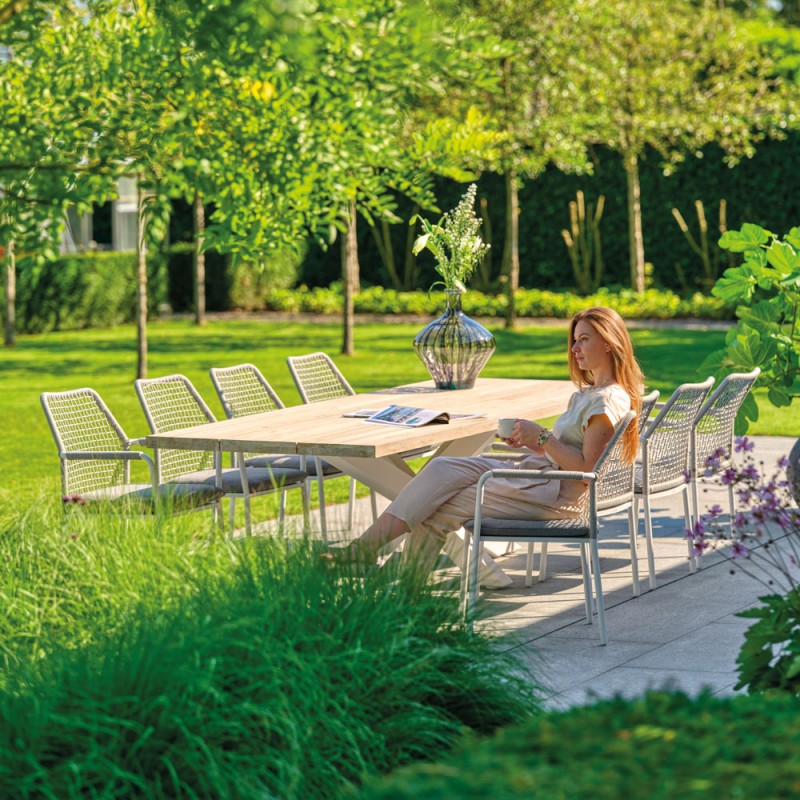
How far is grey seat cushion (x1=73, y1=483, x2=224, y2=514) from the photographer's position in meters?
6.04

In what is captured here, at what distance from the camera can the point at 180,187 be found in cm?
590

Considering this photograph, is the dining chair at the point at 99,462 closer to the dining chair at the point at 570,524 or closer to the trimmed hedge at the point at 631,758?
the dining chair at the point at 570,524

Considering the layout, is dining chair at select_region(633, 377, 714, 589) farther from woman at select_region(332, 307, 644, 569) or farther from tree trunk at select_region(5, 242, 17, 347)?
tree trunk at select_region(5, 242, 17, 347)

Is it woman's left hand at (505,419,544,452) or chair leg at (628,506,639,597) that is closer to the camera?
woman's left hand at (505,419,544,452)

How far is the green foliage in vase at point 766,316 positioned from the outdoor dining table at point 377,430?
36.7 inches

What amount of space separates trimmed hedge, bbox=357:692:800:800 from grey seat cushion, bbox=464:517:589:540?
2715 millimetres

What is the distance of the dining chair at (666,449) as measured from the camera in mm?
6277

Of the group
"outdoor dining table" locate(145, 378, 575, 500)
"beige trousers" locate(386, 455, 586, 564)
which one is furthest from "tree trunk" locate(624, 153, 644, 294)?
"beige trousers" locate(386, 455, 586, 564)

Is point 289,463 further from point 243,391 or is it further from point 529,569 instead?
point 529,569

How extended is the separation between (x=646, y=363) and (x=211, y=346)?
604 centimetres

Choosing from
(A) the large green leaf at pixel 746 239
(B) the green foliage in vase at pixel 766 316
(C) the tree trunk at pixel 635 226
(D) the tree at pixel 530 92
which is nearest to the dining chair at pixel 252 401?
(B) the green foliage in vase at pixel 766 316

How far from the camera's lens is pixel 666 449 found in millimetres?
6445

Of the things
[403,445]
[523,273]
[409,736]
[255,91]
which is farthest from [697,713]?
[523,273]

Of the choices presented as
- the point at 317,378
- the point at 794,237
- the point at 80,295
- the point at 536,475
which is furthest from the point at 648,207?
the point at 536,475
